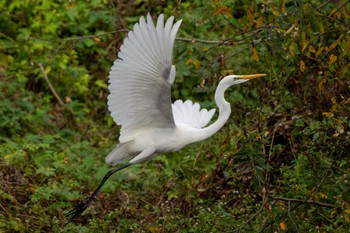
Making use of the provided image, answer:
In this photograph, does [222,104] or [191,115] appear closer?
[222,104]

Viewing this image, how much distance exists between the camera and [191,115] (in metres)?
6.14

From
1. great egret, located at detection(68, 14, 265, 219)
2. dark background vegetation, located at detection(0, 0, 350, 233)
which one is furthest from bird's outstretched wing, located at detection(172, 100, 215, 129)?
dark background vegetation, located at detection(0, 0, 350, 233)

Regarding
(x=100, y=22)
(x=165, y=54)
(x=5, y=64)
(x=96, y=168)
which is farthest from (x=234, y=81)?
(x=100, y=22)

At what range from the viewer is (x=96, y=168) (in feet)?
22.3

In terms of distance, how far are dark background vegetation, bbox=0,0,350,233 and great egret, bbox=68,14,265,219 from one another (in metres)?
0.28

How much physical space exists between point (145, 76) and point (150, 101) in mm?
308

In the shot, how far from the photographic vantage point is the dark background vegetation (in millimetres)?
5020

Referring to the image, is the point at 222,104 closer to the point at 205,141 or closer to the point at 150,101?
the point at 150,101

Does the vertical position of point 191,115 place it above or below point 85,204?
above

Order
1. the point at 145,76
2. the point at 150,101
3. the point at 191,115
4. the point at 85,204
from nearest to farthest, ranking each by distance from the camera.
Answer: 1. the point at 145,76
2. the point at 150,101
3. the point at 85,204
4. the point at 191,115

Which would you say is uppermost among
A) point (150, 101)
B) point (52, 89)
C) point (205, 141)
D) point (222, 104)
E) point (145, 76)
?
point (145, 76)

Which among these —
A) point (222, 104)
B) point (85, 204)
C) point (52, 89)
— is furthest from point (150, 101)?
point (52, 89)

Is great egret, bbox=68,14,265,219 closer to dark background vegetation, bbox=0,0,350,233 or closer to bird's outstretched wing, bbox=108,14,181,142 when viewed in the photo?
bird's outstretched wing, bbox=108,14,181,142

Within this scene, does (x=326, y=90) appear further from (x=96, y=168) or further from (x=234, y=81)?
(x=96, y=168)
